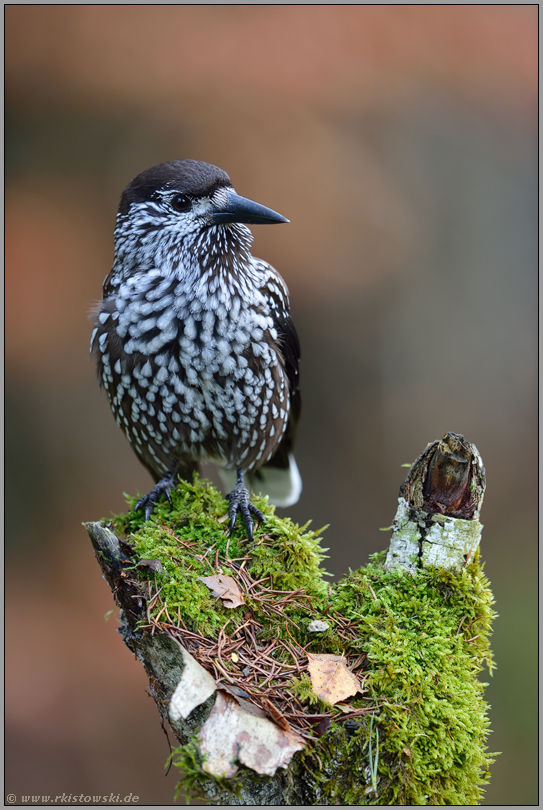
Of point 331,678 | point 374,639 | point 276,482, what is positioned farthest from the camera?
point 276,482

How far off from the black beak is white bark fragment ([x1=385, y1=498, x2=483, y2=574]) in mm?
1584

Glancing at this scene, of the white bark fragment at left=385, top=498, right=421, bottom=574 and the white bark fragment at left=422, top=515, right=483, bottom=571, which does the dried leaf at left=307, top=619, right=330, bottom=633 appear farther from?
the white bark fragment at left=422, top=515, right=483, bottom=571

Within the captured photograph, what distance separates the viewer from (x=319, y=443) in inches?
273

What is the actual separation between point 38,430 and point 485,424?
17.0 ft

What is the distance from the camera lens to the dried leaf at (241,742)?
188 cm

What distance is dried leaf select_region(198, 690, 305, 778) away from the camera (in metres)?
1.88

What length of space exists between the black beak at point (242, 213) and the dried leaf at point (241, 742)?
2.23 metres

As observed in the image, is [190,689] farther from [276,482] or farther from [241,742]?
[276,482]

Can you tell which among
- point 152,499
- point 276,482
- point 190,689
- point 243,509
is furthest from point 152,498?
point 276,482

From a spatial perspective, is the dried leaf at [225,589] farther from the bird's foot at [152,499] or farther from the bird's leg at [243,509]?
the bird's foot at [152,499]

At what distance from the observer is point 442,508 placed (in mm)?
2496

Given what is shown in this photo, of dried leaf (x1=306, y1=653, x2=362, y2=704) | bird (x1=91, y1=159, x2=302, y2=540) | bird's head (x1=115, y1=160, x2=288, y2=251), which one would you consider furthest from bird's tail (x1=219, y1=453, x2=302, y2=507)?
dried leaf (x1=306, y1=653, x2=362, y2=704)

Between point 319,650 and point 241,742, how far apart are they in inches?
20.8

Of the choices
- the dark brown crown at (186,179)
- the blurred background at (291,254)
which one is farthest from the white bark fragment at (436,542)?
the blurred background at (291,254)
